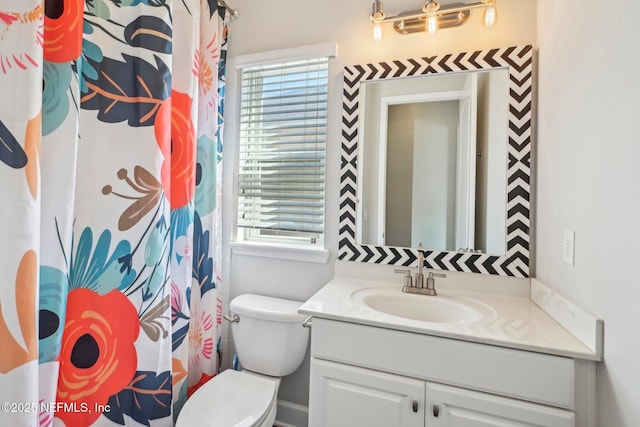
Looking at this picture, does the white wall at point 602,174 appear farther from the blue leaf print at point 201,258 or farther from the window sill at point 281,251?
the blue leaf print at point 201,258

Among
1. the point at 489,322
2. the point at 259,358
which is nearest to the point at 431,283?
the point at 489,322

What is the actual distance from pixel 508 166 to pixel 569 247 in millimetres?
469

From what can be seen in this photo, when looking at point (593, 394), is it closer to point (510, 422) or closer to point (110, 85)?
point (510, 422)

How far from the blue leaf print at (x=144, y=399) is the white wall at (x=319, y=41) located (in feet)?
2.10

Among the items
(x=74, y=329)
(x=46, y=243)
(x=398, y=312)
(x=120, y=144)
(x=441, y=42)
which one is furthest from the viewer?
(x=441, y=42)

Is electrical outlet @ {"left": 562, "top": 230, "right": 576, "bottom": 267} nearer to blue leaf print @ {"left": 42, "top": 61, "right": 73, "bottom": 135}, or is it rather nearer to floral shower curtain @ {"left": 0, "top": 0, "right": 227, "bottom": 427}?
floral shower curtain @ {"left": 0, "top": 0, "right": 227, "bottom": 427}

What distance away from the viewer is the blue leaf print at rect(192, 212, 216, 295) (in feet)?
5.27

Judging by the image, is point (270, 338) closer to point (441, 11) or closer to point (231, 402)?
point (231, 402)

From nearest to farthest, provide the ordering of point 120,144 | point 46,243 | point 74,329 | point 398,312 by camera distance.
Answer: point 46,243, point 74,329, point 120,144, point 398,312

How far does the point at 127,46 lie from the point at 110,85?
179 millimetres

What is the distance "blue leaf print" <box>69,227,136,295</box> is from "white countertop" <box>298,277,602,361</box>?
71 cm

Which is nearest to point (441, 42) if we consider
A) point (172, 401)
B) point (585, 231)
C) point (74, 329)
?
point (585, 231)

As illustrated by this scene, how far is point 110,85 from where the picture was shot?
117 centimetres

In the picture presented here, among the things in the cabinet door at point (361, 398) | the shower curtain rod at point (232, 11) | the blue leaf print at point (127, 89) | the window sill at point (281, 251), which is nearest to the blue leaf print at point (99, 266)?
the blue leaf print at point (127, 89)
